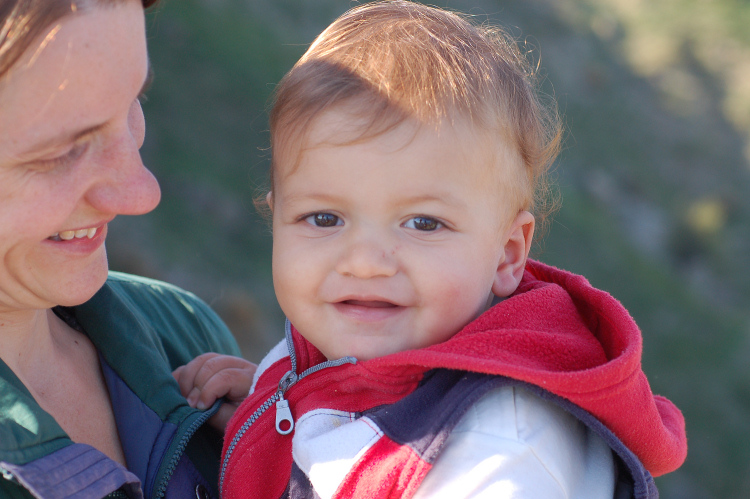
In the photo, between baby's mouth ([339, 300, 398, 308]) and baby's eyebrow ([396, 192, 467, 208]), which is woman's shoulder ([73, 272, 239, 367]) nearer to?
baby's mouth ([339, 300, 398, 308])

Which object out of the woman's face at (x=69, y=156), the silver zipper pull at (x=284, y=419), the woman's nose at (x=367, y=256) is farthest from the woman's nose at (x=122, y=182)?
the silver zipper pull at (x=284, y=419)

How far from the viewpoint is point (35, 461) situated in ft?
3.92

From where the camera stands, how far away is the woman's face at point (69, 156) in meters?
1.22

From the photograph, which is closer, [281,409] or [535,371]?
[535,371]

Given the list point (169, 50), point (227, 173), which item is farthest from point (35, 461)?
point (169, 50)

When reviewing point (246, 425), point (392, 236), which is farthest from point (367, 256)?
point (246, 425)

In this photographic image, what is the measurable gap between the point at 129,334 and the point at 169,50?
23.3ft

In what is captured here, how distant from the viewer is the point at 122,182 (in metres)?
1.45

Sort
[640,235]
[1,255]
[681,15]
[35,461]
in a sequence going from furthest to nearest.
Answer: [681,15], [640,235], [1,255], [35,461]

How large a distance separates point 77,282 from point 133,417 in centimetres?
35

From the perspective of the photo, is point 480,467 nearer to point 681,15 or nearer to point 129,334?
point 129,334

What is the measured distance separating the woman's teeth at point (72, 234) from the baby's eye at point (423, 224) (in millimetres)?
686

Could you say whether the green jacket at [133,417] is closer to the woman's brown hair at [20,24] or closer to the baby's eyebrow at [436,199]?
the woman's brown hair at [20,24]

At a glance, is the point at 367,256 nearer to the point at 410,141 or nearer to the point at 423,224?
the point at 423,224
